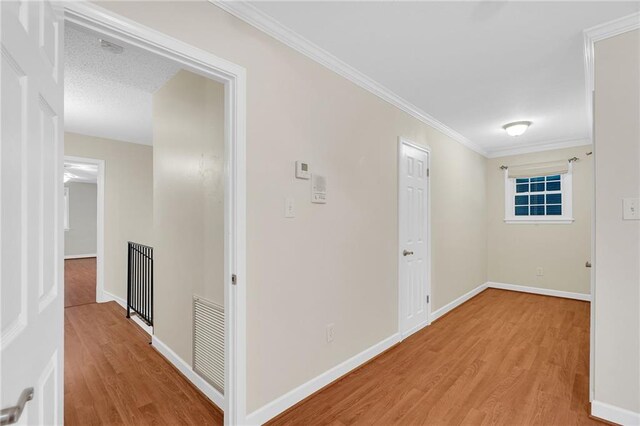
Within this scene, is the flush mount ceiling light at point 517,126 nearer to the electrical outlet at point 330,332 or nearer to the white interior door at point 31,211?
the electrical outlet at point 330,332

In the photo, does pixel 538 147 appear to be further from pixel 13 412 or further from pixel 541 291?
pixel 13 412

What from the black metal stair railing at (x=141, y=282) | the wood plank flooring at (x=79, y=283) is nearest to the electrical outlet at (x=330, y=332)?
the black metal stair railing at (x=141, y=282)

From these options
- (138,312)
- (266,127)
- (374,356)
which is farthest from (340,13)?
(138,312)

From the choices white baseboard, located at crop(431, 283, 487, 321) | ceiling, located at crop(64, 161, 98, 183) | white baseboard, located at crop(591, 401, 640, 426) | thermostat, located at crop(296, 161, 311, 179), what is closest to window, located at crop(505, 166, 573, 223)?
white baseboard, located at crop(431, 283, 487, 321)

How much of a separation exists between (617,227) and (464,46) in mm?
1567

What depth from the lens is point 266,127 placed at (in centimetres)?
194

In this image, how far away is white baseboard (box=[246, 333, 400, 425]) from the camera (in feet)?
6.23

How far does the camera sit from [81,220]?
971 cm

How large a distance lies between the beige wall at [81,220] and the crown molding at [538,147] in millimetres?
10909

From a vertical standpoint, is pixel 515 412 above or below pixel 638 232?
below

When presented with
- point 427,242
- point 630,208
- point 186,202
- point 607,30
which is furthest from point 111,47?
point 630,208

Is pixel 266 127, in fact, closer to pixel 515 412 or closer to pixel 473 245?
pixel 515 412

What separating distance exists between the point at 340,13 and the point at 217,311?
6.95 ft

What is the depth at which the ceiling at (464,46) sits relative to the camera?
1810mm
